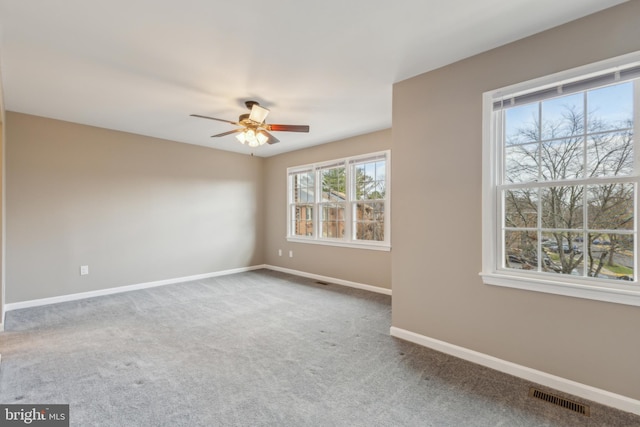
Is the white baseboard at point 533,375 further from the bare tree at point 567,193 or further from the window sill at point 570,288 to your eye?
the bare tree at point 567,193

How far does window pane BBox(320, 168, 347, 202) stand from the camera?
5160 mm

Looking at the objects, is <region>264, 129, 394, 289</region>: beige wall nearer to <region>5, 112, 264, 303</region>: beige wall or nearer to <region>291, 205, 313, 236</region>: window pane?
<region>291, 205, 313, 236</region>: window pane

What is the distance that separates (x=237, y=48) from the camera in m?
2.33

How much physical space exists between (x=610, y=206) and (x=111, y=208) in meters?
5.80

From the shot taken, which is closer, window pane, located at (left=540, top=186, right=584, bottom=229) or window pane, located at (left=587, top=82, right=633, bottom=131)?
window pane, located at (left=587, top=82, right=633, bottom=131)

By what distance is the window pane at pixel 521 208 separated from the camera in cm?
227

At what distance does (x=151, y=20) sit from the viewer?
1993mm

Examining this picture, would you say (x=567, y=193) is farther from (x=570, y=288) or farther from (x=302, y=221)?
(x=302, y=221)

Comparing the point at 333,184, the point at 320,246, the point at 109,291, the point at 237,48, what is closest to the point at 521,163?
the point at 237,48

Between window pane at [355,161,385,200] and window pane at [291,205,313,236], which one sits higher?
window pane at [355,161,385,200]

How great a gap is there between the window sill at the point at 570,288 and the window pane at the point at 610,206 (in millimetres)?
400

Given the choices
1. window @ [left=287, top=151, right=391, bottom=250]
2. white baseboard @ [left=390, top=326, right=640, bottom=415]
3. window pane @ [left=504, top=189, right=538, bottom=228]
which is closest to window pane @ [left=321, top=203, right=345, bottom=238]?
window @ [left=287, top=151, right=391, bottom=250]

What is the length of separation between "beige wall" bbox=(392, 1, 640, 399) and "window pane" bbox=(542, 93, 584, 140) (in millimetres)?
234

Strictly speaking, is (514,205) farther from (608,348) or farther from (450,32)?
(450,32)
